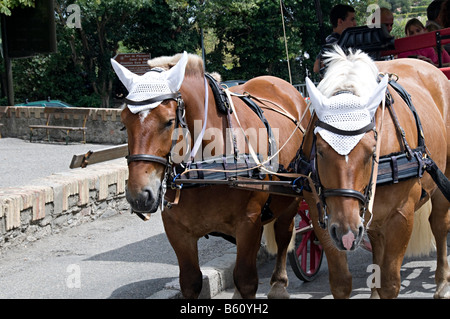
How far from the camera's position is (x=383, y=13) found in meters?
7.23

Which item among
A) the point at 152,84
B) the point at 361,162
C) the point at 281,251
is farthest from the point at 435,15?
the point at 152,84

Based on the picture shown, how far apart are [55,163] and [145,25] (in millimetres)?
13748

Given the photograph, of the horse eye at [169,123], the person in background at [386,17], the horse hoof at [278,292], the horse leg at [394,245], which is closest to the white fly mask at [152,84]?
the horse eye at [169,123]

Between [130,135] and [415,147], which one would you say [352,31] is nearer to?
[415,147]

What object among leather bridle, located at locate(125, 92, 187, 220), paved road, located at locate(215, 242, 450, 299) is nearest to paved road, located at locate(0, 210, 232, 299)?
paved road, located at locate(215, 242, 450, 299)

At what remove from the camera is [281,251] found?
6012mm

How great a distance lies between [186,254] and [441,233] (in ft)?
7.44

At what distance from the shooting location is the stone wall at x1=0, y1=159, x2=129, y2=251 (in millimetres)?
6559

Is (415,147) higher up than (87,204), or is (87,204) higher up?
(415,147)

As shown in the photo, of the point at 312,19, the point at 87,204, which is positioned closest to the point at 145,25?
the point at 312,19

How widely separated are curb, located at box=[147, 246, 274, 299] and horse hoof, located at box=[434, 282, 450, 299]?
1.90 meters

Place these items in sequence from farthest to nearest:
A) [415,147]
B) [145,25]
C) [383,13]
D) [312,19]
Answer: [145,25] → [312,19] → [383,13] → [415,147]

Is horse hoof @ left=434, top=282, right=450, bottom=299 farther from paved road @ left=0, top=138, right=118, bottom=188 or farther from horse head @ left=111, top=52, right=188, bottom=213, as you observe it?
paved road @ left=0, top=138, right=118, bottom=188

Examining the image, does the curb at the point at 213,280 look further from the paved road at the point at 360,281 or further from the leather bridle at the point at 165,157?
the leather bridle at the point at 165,157
